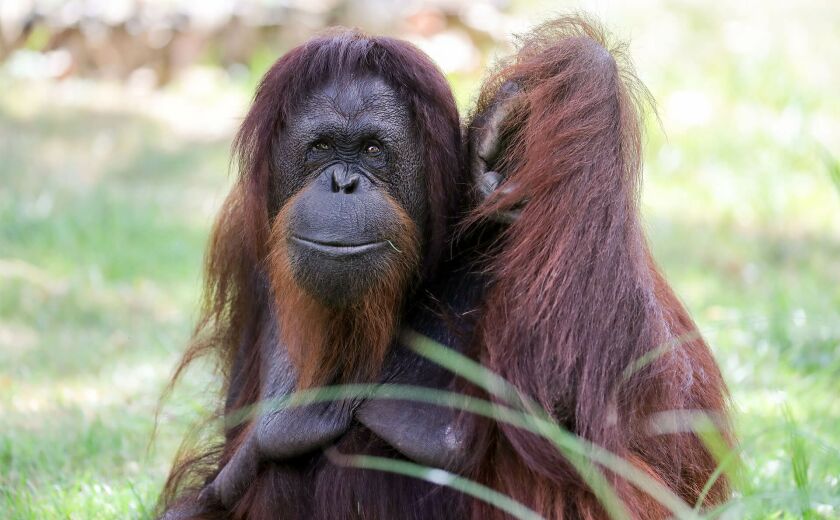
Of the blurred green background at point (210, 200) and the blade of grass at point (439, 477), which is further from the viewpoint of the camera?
the blurred green background at point (210, 200)

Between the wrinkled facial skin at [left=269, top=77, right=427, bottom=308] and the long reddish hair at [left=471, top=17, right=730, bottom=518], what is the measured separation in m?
0.24

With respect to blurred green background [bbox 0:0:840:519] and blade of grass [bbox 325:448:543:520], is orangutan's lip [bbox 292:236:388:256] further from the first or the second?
A: blurred green background [bbox 0:0:840:519]

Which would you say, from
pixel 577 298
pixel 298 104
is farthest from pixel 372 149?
pixel 577 298

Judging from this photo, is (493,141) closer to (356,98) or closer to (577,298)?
(356,98)

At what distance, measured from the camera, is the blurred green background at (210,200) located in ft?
13.3

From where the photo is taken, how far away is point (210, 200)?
7848mm

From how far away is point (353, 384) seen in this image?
2916 millimetres

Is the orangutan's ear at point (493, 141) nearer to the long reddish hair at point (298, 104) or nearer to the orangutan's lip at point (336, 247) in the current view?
the long reddish hair at point (298, 104)

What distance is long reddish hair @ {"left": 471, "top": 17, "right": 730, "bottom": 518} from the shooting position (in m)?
2.61

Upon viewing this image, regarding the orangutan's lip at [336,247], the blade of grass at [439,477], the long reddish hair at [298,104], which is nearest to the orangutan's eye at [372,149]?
the long reddish hair at [298,104]

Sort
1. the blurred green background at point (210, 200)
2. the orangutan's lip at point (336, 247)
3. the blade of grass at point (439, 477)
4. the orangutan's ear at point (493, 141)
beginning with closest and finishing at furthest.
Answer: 1. the blade of grass at point (439, 477)
2. the orangutan's lip at point (336, 247)
3. the orangutan's ear at point (493, 141)
4. the blurred green background at point (210, 200)

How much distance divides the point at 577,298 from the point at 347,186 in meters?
0.61

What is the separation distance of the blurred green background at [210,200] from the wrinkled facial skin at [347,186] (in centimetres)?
55

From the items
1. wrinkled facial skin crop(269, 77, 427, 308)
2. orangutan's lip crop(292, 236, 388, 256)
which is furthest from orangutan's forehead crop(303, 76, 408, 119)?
orangutan's lip crop(292, 236, 388, 256)
